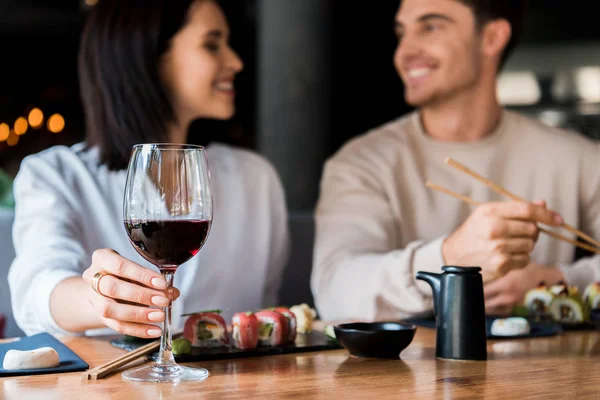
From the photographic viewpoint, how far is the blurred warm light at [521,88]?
21.6 ft

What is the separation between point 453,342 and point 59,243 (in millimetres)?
865

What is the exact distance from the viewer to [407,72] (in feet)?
8.51

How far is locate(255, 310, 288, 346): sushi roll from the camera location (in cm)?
128

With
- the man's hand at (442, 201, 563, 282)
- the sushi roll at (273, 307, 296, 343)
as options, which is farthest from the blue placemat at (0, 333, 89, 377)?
the man's hand at (442, 201, 563, 282)

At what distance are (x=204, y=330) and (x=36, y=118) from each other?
9.29 m

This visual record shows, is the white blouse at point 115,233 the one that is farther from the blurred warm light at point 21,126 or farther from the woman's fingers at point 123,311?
the blurred warm light at point 21,126

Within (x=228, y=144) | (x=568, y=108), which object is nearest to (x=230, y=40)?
(x=228, y=144)

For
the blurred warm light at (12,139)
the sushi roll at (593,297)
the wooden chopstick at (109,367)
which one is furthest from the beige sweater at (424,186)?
the blurred warm light at (12,139)

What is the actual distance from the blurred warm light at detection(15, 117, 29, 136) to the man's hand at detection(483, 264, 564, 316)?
28.7 ft

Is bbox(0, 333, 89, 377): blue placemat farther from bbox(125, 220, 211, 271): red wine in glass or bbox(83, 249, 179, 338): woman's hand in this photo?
bbox(125, 220, 211, 271): red wine in glass

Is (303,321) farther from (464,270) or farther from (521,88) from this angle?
(521,88)

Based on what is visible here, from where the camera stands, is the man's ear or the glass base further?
the man's ear

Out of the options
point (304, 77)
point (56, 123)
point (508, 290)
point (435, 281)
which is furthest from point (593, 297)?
point (56, 123)

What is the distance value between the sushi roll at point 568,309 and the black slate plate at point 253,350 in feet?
1.84
